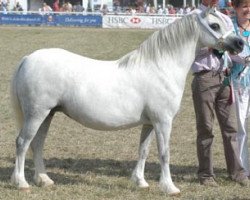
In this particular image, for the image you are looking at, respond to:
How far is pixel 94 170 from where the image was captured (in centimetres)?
768

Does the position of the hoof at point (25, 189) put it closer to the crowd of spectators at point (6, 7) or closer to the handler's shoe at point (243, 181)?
the handler's shoe at point (243, 181)

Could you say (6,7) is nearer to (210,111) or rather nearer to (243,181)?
(210,111)

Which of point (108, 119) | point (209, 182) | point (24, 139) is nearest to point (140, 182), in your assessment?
point (209, 182)

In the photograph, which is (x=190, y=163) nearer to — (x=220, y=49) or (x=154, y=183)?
(x=154, y=183)

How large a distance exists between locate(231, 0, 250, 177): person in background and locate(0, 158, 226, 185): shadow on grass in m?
0.65

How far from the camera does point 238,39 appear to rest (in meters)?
6.22

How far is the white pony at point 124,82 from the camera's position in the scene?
6246 mm

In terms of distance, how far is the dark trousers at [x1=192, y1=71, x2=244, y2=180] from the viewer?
677 cm

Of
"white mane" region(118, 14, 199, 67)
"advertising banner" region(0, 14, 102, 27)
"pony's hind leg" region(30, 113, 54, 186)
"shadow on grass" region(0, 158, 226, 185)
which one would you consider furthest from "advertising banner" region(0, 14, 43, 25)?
"white mane" region(118, 14, 199, 67)

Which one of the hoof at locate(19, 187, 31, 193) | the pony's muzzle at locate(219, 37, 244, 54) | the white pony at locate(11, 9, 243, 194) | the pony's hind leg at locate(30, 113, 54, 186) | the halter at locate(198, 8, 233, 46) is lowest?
the hoof at locate(19, 187, 31, 193)

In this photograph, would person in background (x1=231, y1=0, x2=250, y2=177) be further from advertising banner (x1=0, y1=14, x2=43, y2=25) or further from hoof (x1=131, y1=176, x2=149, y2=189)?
advertising banner (x1=0, y1=14, x2=43, y2=25)

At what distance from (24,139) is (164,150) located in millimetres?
1614

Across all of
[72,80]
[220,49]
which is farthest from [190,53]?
[72,80]

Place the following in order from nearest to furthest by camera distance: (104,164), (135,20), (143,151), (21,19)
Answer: (143,151) < (104,164) < (135,20) < (21,19)
